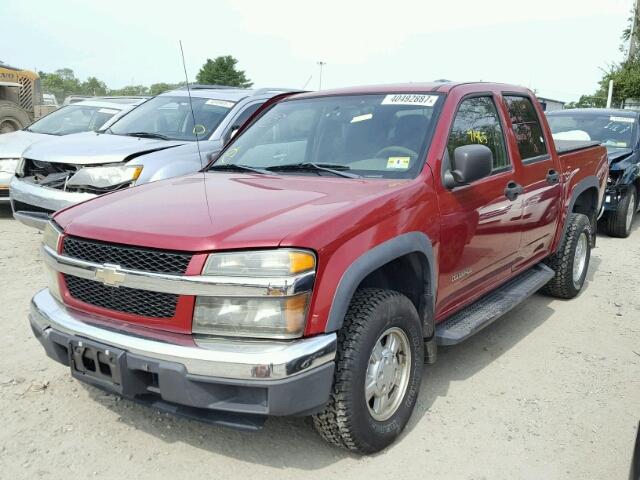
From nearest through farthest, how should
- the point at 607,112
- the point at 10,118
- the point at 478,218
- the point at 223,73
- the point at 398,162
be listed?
the point at 398,162, the point at 478,218, the point at 607,112, the point at 10,118, the point at 223,73

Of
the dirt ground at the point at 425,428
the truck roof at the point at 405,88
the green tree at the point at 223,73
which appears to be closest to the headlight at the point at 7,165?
the dirt ground at the point at 425,428

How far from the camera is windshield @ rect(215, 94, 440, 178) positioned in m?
3.48

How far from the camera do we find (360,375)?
8.91 ft

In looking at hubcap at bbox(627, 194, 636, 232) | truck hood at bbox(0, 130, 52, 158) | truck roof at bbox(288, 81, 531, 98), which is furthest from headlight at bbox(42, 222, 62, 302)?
hubcap at bbox(627, 194, 636, 232)

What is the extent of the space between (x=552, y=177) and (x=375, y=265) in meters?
2.53

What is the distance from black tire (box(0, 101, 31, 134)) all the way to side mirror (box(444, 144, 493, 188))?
11.4m

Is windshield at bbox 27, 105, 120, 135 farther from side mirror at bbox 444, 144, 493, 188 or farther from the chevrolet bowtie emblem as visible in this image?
side mirror at bbox 444, 144, 493, 188

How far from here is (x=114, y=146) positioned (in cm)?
598

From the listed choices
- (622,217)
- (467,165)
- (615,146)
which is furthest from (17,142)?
(615,146)

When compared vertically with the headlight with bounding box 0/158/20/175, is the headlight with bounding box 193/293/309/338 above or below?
below

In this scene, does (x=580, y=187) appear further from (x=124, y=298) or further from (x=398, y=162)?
(x=124, y=298)

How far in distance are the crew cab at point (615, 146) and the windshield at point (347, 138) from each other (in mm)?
5385

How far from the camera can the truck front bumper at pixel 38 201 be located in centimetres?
560

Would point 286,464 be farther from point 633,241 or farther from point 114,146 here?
point 633,241
